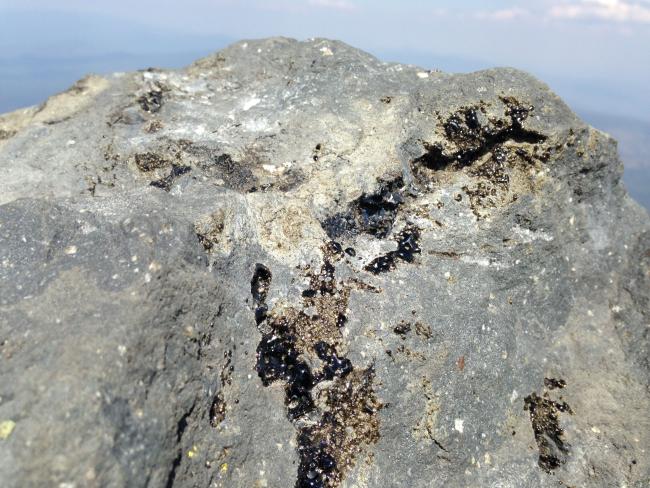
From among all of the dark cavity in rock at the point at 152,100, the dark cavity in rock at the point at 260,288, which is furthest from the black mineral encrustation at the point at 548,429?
the dark cavity in rock at the point at 152,100

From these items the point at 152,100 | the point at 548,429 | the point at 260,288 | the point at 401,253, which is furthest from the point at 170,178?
the point at 548,429

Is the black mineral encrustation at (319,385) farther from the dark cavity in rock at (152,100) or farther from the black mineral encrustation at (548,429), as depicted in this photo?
the dark cavity in rock at (152,100)

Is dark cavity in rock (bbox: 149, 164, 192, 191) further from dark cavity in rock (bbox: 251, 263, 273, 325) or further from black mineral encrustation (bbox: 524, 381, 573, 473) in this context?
black mineral encrustation (bbox: 524, 381, 573, 473)

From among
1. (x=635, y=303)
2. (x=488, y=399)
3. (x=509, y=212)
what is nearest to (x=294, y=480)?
(x=488, y=399)

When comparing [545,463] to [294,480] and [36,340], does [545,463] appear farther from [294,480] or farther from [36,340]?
[36,340]

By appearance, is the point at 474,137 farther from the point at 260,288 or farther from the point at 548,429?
the point at 548,429

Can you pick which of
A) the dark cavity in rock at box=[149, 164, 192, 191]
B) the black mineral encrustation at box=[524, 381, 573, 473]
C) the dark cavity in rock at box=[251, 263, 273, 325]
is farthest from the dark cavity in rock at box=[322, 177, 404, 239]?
the black mineral encrustation at box=[524, 381, 573, 473]
